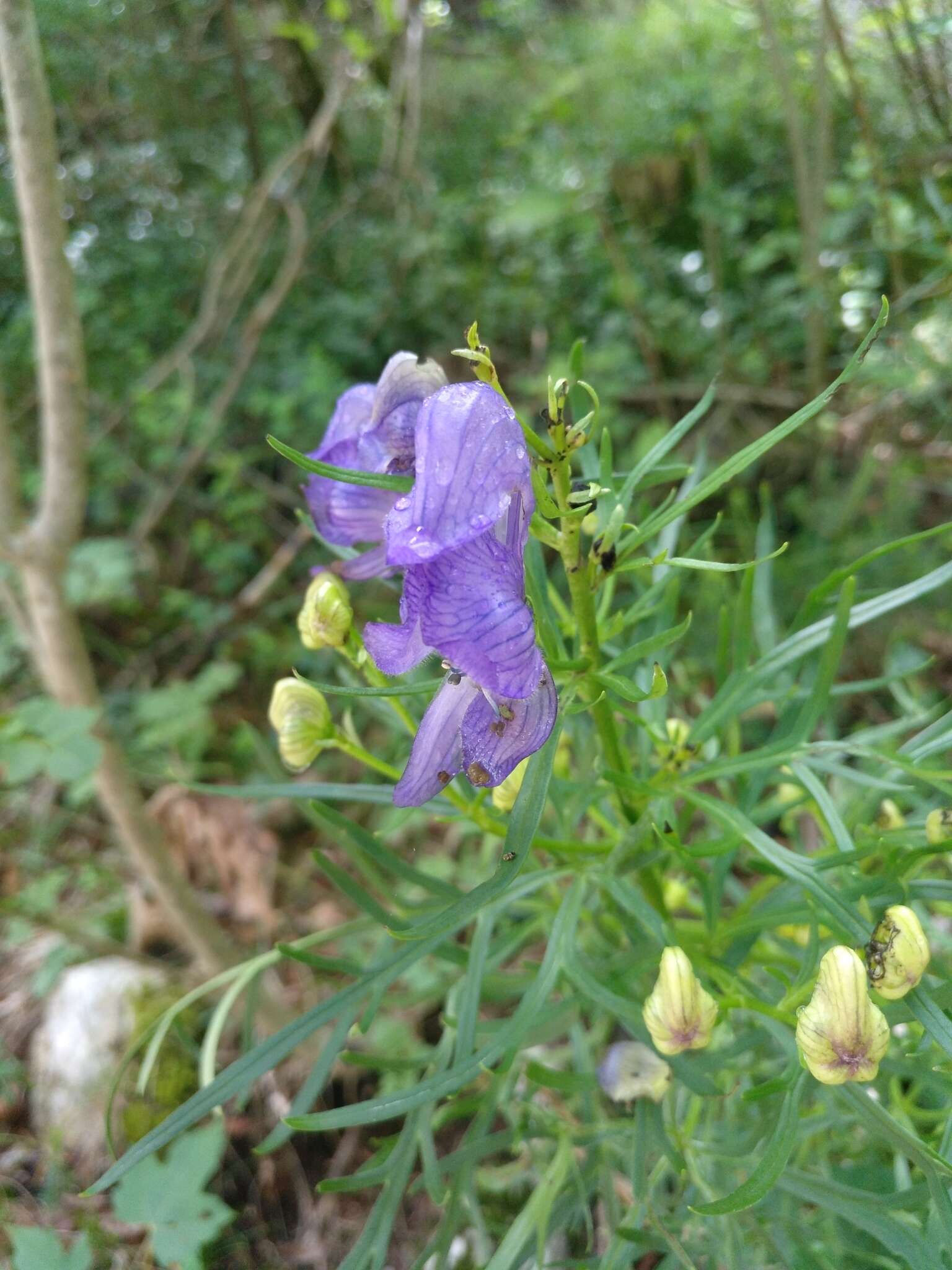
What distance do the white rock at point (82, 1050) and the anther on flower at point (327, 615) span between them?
1413 mm

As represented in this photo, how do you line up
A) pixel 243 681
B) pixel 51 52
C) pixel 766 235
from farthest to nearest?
pixel 766 235
pixel 243 681
pixel 51 52

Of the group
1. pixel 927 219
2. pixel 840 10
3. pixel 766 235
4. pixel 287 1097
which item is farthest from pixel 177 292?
pixel 287 1097

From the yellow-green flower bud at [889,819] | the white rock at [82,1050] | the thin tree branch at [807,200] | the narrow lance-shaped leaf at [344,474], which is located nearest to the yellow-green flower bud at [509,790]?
the narrow lance-shaped leaf at [344,474]

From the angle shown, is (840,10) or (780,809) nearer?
(780,809)

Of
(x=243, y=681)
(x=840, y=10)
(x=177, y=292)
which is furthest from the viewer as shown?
(x=177, y=292)

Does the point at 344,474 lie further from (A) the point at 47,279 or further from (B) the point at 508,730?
(A) the point at 47,279

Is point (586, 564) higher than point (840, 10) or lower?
lower

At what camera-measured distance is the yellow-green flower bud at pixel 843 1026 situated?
670mm

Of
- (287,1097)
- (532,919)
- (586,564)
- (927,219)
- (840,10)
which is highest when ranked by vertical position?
(840,10)

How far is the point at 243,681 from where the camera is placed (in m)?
2.85

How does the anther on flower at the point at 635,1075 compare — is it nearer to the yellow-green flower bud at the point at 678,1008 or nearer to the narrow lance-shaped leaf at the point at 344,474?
the yellow-green flower bud at the point at 678,1008

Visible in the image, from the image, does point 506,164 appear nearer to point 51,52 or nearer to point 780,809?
point 51,52

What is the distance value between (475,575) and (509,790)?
0.98ft

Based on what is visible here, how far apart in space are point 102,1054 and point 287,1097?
0.41m
